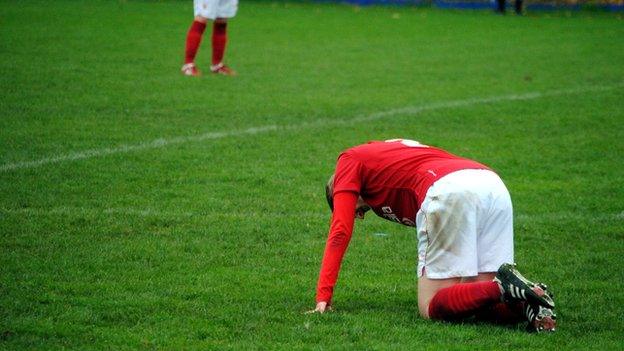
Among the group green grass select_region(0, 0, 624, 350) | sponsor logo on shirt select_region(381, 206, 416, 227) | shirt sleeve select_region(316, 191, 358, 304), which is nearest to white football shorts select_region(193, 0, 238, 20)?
green grass select_region(0, 0, 624, 350)

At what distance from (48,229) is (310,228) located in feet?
5.79

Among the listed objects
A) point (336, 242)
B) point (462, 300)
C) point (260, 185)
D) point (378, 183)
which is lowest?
point (260, 185)

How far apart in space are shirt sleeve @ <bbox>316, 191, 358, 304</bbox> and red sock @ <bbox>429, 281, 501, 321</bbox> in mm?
504

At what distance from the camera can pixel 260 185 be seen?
344 inches

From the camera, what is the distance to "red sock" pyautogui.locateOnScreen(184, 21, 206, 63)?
14406 millimetres

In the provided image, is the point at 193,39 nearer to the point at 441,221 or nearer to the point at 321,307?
the point at 321,307

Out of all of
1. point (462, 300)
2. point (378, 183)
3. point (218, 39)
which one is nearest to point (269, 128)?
point (218, 39)

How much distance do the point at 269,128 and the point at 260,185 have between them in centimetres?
250

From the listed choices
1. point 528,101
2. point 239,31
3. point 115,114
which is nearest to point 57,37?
point 239,31

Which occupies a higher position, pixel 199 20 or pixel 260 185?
pixel 199 20

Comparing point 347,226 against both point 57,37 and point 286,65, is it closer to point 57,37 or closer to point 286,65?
point 286,65

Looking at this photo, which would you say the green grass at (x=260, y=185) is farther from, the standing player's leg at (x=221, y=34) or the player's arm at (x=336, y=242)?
the standing player's leg at (x=221, y=34)

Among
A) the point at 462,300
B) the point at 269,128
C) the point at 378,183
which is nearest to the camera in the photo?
the point at 462,300

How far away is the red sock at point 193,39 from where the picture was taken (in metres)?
14.4
